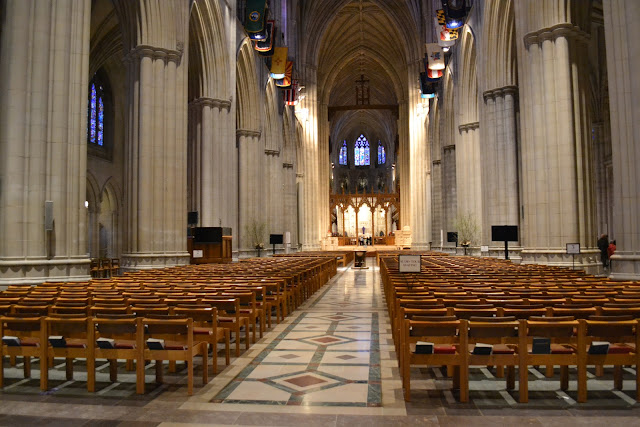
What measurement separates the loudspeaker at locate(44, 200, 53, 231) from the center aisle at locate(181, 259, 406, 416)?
528cm

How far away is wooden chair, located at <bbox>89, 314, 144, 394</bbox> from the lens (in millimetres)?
5023

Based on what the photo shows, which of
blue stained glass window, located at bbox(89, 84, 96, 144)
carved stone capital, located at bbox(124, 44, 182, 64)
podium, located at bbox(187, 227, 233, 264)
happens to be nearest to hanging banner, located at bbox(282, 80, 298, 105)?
blue stained glass window, located at bbox(89, 84, 96, 144)

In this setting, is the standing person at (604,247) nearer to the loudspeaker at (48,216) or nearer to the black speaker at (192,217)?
the black speaker at (192,217)

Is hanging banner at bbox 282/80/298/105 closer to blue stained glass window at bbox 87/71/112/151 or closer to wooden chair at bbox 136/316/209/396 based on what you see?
blue stained glass window at bbox 87/71/112/151

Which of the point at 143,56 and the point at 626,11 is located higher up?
the point at 143,56

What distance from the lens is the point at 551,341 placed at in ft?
15.8

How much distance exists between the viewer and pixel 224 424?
166 inches

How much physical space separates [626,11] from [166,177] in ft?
42.8

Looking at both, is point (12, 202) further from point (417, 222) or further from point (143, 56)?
point (417, 222)

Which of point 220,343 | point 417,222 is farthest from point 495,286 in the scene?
point 417,222

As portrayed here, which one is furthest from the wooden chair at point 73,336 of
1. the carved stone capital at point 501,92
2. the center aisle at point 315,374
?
the carved stone capital at point 501,92

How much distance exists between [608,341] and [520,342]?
0.91 metres

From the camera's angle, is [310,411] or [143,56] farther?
→ [143,56]

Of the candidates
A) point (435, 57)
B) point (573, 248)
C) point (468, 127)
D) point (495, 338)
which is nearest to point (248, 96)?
point (435, 57)
